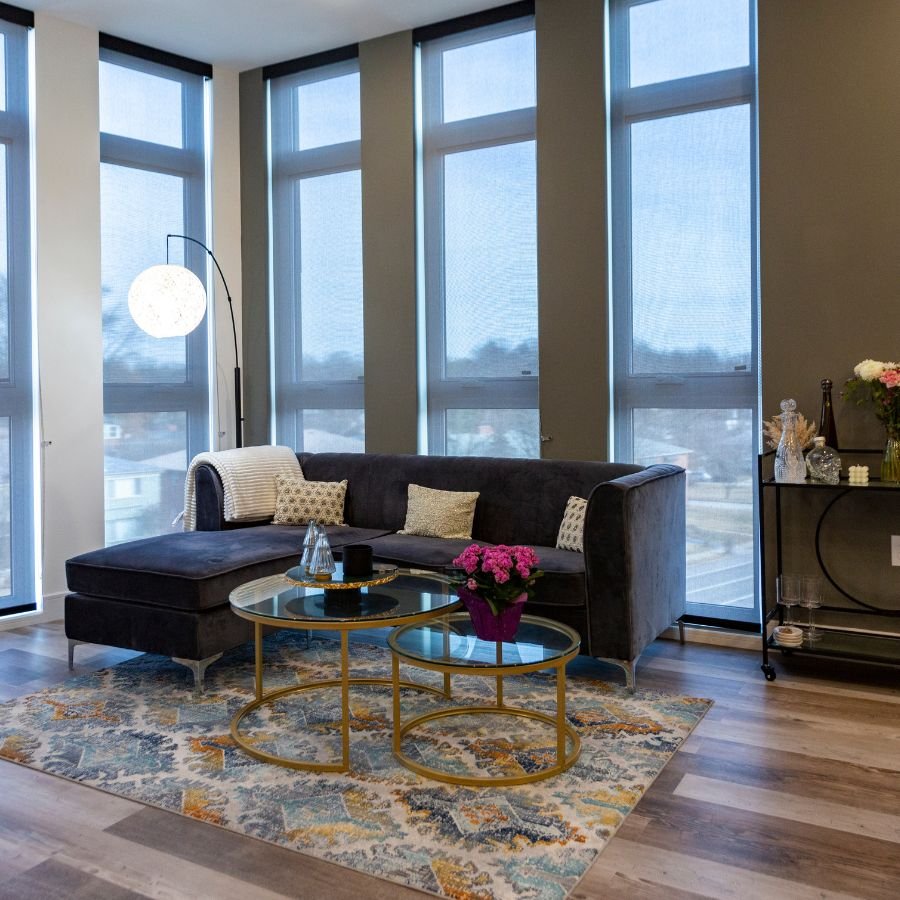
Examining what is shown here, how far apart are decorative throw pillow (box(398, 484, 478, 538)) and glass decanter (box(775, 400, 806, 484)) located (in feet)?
4.73

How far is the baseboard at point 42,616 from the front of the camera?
15.3ft

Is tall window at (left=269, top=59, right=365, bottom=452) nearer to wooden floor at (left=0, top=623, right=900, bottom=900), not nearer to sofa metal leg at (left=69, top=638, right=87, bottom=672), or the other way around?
sofa metal leg at (left=69, top=638, right=87, bottom=672)

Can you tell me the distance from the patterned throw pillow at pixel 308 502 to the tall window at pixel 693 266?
1526 millimetres

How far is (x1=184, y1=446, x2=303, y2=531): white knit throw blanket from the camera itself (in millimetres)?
4684

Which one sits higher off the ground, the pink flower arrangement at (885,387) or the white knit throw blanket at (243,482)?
→ the pink flower arrangement at (885,387)

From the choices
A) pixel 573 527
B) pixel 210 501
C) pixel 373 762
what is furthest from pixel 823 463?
pixel 210 501

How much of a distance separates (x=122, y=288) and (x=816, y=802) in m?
4.33

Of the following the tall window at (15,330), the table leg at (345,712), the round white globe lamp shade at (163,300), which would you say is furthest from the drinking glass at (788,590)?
the tall window at (15,330)

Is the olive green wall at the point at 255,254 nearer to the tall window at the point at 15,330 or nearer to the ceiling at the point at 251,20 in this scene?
the ceiling at the point at 251,20

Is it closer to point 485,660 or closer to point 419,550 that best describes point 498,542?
point 419,550

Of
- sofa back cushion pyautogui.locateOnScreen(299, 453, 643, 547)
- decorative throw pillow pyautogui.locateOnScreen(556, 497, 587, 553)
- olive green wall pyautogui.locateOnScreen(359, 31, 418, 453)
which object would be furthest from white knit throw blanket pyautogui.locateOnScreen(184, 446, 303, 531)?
decorative throw pillow pyautogui.locateOnScreen(556, 497, 587, 553)

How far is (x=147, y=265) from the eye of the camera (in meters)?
5.26

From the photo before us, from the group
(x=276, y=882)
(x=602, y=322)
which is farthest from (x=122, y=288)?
(x=276, y=882)

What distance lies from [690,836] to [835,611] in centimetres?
193
